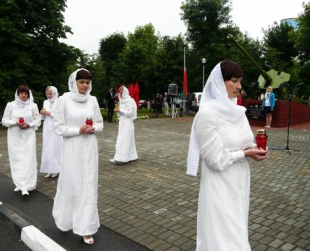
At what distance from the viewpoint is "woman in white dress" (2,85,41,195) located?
21.0ft

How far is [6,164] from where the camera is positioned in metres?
9.23

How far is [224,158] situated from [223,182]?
Answer: 0.72 ft

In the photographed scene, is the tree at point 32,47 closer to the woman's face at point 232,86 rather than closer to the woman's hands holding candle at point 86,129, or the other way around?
the woman's hands holding candle at point 86,129

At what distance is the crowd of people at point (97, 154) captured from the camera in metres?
2.66

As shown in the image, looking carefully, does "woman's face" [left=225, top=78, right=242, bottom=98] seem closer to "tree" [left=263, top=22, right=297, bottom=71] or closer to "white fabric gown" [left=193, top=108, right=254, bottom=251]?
"white fabric gown" [left=193, top=108, right=254, bottom=251]

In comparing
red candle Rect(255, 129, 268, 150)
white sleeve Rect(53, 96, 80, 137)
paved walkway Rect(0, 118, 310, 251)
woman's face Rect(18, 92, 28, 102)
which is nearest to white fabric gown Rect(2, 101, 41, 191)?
woman's face Rect(18, 92, 28, 102)

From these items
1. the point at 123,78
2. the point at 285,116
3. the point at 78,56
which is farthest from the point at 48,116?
the point at 123,78

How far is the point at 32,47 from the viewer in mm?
20609

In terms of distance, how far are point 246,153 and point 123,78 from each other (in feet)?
137

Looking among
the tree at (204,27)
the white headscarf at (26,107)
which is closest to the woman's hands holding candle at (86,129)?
the white headscarf at (26,107)

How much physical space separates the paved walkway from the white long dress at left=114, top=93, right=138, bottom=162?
0.28 m

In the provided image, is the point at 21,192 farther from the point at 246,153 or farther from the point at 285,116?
the point at 285,116

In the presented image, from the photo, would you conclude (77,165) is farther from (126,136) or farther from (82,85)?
(126,136)

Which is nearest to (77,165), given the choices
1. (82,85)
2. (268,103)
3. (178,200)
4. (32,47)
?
(82,85)
